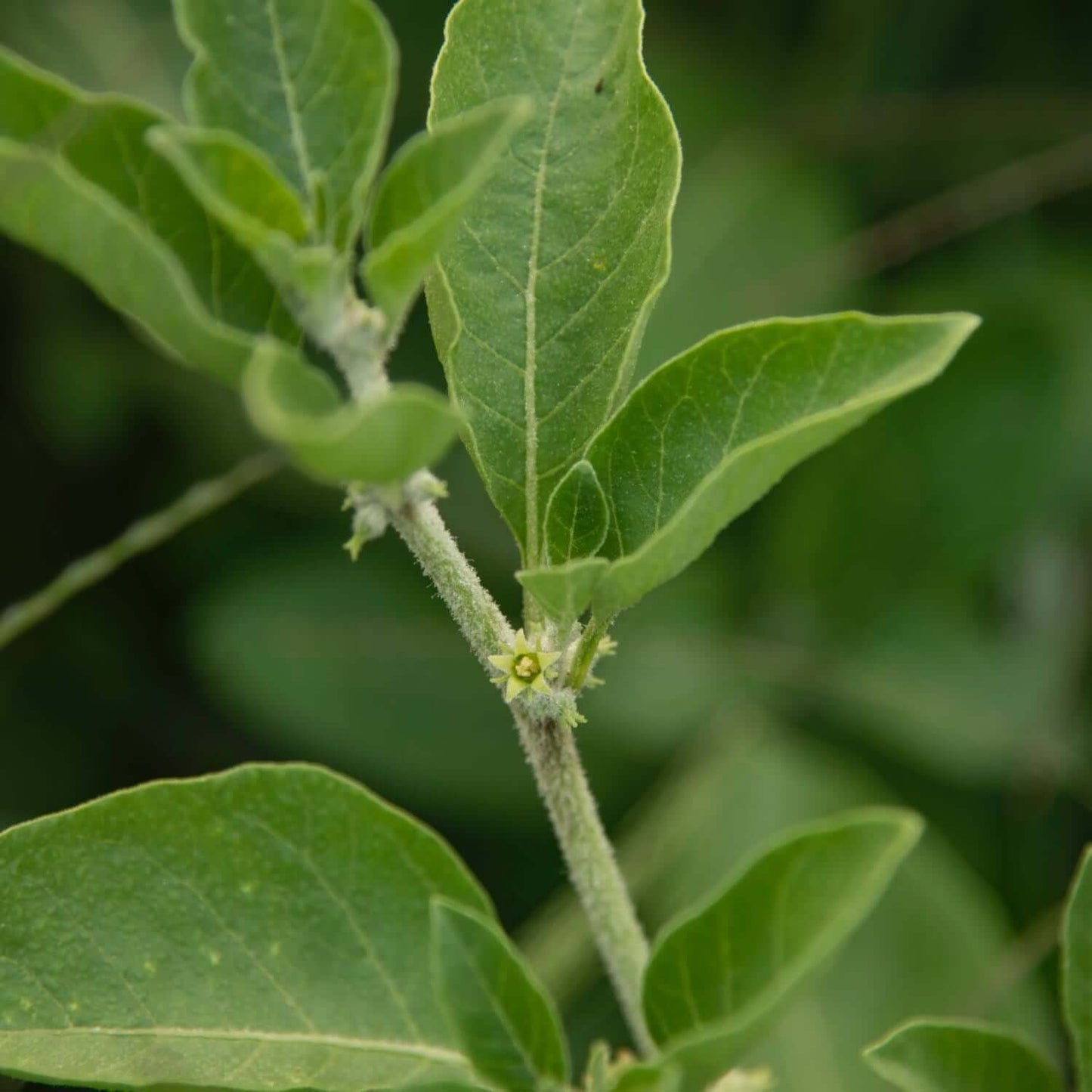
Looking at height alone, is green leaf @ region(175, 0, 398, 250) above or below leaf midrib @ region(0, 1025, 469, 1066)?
above

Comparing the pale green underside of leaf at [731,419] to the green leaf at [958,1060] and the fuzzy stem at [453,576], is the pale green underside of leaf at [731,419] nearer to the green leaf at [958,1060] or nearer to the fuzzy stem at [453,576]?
the fuzzy stem at [453,576]

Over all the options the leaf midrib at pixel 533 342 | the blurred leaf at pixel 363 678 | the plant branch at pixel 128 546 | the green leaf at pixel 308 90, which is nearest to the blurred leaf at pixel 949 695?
the blurred leaf at pixel 363 678

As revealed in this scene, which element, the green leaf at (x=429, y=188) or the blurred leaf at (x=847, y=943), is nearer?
the green leaf at (x=429, y=188)

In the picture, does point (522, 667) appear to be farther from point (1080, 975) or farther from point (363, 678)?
point (363, 678)

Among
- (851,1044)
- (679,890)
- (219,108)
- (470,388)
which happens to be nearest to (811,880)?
(470,388)

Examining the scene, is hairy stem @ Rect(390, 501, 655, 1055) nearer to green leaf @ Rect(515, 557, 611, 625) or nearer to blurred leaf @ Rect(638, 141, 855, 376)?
green leaf @ Rect(515, 557, 611, 625)

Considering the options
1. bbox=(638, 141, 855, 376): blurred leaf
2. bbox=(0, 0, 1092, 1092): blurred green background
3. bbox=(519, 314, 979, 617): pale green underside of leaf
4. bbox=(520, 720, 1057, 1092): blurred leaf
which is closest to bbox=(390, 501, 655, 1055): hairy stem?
bbox=(519, 314, 979, 617): pale green underside of leaf
